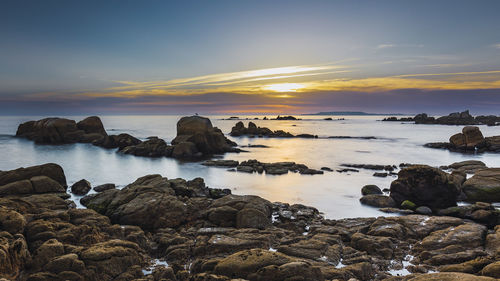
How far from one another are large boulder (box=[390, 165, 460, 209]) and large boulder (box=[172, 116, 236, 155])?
1051 inches

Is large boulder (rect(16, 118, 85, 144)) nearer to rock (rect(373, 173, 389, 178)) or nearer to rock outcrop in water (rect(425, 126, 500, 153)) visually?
rock (rect(373, 173, 389, 178))

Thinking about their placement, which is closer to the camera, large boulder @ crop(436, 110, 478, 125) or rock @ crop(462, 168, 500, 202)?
rock @ crop(462, 168, 500, 202)

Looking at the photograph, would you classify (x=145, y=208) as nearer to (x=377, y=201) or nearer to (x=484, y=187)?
(x=377, y=201)

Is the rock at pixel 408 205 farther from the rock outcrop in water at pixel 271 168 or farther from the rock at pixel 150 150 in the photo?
the rock at pixel 150 150

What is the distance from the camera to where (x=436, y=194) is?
15383 mm

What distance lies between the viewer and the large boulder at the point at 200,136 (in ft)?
129

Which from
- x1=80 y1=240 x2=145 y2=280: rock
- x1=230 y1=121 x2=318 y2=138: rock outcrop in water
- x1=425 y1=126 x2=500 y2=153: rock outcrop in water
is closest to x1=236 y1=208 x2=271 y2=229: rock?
x1=80 y1=240 x2=145 y2=280: rock

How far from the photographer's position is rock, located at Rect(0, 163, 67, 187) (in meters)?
16.9

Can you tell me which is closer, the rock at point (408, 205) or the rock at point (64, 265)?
the rock at point (64, 265)

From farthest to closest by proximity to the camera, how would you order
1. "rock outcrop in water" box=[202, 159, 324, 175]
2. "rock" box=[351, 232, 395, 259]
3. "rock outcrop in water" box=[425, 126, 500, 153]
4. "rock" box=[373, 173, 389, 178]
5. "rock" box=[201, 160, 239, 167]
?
"rock outcrop in water" box=[425, 126, 500, 153], "rock" box=[201, 160, 239, 167], "rock outcrop in water" box=[202, 159, 324, 175], "rock" box=[373, 173, 389, 178], "rock" box=[351, 232, 395, 259]

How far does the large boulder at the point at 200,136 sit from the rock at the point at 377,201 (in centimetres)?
2516

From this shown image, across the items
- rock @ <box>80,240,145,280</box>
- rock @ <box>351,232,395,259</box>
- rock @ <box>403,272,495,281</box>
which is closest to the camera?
rock @ <box>403,272,495,281</box>

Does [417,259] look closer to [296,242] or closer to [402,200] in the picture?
[296,242]

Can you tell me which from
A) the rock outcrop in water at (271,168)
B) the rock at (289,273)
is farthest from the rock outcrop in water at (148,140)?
the rock at (289,273)
